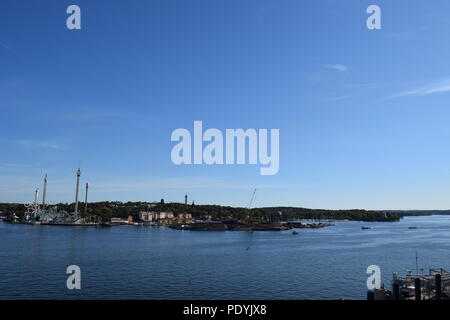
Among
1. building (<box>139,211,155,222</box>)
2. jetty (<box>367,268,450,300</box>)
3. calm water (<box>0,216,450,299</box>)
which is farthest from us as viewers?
building (<box>139,211,155,222</box>)

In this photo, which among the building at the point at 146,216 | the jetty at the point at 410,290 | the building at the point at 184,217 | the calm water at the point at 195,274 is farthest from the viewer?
the building at the point at 184,217

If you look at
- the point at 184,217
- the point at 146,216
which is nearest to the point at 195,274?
the point at 146,216

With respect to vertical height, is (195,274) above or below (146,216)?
below

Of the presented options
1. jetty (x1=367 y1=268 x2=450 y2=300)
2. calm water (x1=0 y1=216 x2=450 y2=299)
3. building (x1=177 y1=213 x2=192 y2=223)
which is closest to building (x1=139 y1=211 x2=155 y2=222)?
building (x1=177 y1=213 x2=192 y2=223)

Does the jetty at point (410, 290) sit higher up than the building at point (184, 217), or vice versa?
the jetty at point (410, 290)

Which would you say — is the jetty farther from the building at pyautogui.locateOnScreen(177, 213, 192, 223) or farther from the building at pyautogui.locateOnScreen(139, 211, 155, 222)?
the building at pyautogui.locateOnScreen(177, 213, 192, 223)

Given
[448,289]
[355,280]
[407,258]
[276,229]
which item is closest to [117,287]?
[355,280]

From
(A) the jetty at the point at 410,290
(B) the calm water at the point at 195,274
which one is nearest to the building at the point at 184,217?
(B) the calm water at the point at 195,274

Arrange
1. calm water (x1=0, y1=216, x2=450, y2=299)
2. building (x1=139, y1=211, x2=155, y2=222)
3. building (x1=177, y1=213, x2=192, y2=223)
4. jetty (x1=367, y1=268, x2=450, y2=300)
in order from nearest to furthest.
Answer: jetty (x1=367, y1=268, x2=450, y2=300), calm water (x1=0, y1=216, x2=450, y2=299), building (x1=139, y1=211, x2=155, y2=222), building (x1=177, y1=213, x2=192, y2=223)

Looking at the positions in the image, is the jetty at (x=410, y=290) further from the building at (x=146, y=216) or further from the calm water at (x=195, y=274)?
the building at (x=146, y=216)

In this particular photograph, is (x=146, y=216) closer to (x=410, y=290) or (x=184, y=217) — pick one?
(x=184, y=217)

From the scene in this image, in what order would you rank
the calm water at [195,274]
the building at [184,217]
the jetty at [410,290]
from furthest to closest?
the building at [184,217] < the calm water at [195,274] < the jetty at [410,290]

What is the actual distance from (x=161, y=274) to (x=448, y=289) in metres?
20.9

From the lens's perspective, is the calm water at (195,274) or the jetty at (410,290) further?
the calm water at (195,274)
